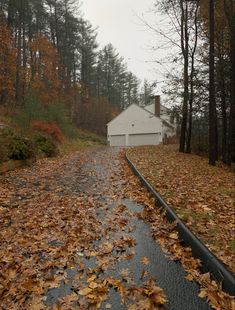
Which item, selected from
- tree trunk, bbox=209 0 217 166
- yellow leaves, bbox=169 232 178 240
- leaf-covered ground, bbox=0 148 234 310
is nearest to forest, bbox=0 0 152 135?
tree trunk, bbox=209 0 217 166

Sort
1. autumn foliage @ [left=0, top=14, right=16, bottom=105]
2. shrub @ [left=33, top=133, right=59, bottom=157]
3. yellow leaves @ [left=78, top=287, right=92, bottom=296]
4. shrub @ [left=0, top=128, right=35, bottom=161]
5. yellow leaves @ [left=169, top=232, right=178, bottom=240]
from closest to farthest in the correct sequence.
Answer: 1. yellow leaves @ [left=78, top=287, right=92, bottom=296]
2. yellow leaves @ [left=169, top=232, right=178, bottom=240]
3. shrub @ [left=0, top=128, right=35, bottom=161]
4. shrub @ [left=33, top=133, right=59, bottom=157]
5. autumn foliage @ [left=0, top=14, right=16, bottom=105]

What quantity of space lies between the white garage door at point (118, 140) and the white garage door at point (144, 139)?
2.80ft

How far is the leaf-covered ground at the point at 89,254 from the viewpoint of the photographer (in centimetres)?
371

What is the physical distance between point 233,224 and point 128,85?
6937 centimetres

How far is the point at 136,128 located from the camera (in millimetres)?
44031

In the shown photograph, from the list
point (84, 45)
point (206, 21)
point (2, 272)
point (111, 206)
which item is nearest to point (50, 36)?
point (84, 45)

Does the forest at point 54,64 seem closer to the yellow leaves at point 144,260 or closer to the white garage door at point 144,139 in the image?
the white garage door at point 144,139

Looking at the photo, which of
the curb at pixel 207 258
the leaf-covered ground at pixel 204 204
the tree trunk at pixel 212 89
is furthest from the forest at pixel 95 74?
the curb at pixel 207 258

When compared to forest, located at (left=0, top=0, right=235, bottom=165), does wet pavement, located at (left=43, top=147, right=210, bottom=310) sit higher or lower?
lower

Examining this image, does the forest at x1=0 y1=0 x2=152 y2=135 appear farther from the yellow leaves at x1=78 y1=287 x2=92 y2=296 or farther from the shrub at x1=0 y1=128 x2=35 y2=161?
the yellow leaves at x1=78 y1=287 x2=92 y2=296

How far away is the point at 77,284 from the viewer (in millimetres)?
4062

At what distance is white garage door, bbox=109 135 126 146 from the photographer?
4469 cm

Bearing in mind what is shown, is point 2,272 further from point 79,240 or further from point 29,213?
point 29,213

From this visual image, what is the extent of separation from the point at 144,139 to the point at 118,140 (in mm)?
3626
